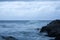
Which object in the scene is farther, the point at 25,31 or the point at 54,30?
the point at 25,31

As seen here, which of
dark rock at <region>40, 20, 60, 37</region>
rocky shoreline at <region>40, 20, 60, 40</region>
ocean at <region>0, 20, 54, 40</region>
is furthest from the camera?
ocean at <region>0, 20, 54, 40</region>

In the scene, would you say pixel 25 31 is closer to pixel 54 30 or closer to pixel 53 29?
pixel 53 29

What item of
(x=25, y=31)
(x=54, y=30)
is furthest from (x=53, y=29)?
(x=25, y=31)

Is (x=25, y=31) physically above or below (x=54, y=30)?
above

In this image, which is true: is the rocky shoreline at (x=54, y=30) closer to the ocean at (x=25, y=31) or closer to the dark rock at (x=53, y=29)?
the dark rock at (x=53, y=29)

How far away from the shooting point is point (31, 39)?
1530 centimetres

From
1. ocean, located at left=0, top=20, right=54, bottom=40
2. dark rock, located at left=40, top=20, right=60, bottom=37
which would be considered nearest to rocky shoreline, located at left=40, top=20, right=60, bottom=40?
dark rock, located at left=40, top=20, right=60, bottom=37

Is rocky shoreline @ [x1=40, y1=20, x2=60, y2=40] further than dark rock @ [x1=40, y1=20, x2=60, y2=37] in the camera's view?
No

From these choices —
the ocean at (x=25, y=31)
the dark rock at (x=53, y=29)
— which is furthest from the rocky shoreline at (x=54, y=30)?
the ocean at (x=25, y=31)

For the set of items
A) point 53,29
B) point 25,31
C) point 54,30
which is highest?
point 25,31

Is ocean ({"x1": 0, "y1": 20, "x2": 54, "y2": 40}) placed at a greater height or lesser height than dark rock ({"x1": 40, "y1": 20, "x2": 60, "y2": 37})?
greater

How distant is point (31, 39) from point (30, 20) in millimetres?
14763

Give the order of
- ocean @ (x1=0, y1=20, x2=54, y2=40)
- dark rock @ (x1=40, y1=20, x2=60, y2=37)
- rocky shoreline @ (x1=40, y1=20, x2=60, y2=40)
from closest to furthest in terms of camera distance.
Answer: rocky shoreline @ (x1=40, y1=20, x2=60, y2=40) → dark rock @ (x1=40, y1=20, x2=60, y2=37) → ocean @ (x1=0, y1=20, x2=54, y2=40)

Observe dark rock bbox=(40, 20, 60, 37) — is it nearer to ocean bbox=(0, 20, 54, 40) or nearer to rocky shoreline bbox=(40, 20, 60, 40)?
rocky shoreline bbox=(40, 20, 60, 40)
